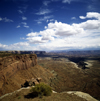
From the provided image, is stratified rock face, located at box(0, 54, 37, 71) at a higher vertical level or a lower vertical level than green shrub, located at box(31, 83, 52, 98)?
higher

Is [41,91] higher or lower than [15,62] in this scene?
lower

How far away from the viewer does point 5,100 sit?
16.3 m

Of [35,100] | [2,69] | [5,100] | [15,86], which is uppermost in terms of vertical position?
[2,69]

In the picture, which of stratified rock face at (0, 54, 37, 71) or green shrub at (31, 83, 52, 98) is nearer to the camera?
green shrub at (31, 83, 52, 98)

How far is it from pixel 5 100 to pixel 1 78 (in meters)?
12.5

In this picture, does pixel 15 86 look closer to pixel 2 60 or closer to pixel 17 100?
pixel 2 60

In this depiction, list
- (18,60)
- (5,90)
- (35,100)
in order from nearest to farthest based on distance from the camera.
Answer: (35,100) < (5,90) < (18,60)

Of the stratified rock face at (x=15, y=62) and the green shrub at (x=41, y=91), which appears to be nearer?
the green shrub at (x=41, y=91)

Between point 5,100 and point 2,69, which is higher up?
point 2,69

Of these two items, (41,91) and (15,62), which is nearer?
(41,91)

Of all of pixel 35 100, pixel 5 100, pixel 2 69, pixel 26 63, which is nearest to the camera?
pixel 35 100

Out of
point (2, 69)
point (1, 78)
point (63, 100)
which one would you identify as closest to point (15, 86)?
point (1, 78)

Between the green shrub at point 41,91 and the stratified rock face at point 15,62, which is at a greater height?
the stratified rock face at point 15,62

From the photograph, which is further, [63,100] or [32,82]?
[32,82]
